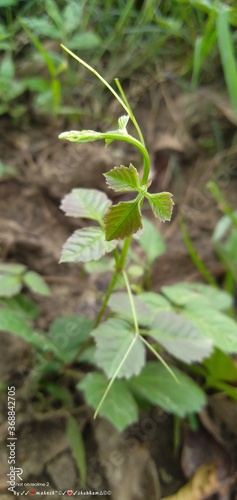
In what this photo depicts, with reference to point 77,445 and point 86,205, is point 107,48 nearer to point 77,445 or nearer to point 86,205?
point 86,205

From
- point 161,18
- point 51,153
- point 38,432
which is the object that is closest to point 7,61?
point 51,153

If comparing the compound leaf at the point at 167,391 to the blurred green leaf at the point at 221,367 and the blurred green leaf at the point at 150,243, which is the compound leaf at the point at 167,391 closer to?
the blurred green leaf at the point at 221,367

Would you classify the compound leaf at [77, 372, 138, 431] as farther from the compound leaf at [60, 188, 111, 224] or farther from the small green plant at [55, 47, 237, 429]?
the compound leaf at [60, 188, 111, 224]

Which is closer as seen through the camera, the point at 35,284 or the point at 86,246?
the point at 86,246

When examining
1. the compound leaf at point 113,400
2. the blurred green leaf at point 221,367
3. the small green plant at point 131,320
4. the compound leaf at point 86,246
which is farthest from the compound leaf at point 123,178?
the blurred green leaf at point 221,367

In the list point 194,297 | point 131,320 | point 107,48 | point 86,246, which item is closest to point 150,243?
point 194,297

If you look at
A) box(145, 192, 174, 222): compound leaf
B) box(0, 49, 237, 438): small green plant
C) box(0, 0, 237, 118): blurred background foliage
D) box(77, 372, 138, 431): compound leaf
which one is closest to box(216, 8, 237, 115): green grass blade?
box(0, 0, 237, 118): blurred background foliage
